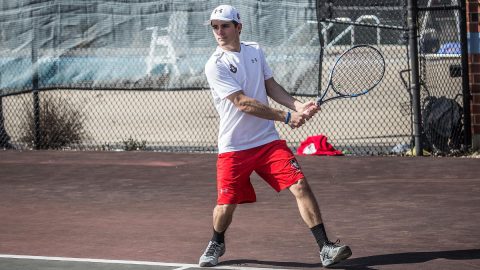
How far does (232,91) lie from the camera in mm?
7328

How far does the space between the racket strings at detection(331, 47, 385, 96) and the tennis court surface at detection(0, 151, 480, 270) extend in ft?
3.87

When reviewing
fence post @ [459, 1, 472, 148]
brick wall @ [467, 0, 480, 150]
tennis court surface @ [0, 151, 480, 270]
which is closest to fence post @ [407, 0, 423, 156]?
tennis court surface @ [0, 151, 480, 270]

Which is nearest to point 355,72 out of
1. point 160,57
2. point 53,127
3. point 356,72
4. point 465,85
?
point 356,72

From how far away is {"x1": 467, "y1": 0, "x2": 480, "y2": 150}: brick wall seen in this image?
13.8m

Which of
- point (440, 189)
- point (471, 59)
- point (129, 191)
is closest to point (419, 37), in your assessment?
point (471, 59)

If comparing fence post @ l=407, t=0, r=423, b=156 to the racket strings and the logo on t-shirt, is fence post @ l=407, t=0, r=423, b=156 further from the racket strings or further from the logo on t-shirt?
the logo on t-shirt

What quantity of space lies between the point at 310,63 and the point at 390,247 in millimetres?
6257

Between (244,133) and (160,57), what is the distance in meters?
7.26

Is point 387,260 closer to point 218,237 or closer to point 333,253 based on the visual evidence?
point 333,253

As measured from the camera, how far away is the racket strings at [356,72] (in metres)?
8.84

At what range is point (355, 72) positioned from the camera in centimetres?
905

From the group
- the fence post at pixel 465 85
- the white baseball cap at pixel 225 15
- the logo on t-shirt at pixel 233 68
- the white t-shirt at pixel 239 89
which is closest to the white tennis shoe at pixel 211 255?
the white t-shirt at pixel 239 89

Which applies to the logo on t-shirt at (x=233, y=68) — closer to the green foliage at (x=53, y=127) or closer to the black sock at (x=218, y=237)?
the black sock at (x=218, y=237)

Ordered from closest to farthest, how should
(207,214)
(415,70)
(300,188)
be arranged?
(300,188), (207,214), (415,70)
